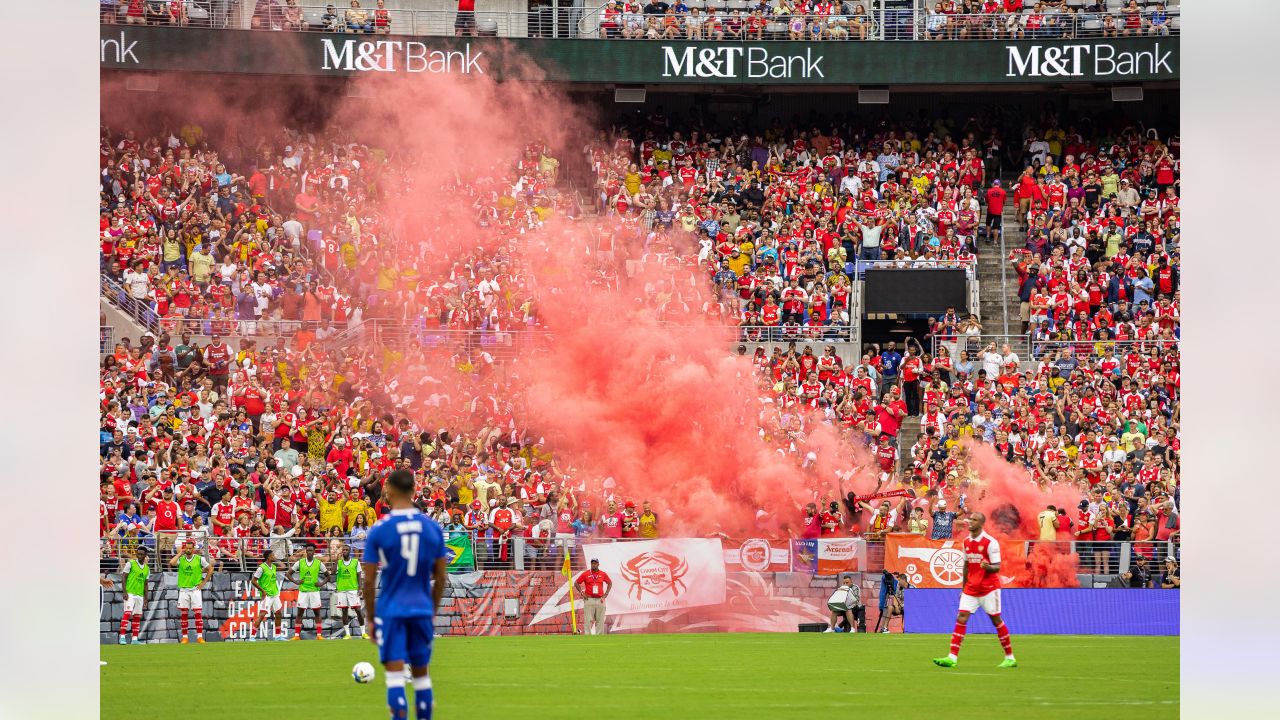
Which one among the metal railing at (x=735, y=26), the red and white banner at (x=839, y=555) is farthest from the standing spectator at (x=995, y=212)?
the red and white banner at (x=839, y=555)

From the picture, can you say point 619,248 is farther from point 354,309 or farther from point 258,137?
point 258,137

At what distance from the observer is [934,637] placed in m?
19.8

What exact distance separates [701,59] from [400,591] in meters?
23.5

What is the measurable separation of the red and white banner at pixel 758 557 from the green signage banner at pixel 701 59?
12541 millimetres

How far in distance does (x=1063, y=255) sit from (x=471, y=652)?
16.3 meters

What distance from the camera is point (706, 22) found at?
1224 inches

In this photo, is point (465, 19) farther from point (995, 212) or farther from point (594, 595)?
point (594, 595)

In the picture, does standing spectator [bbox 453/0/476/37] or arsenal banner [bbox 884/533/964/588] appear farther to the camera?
standing spectator [bbox 453/0/476/37]

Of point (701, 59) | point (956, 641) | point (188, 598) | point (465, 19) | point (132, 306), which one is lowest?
point (188, 598)

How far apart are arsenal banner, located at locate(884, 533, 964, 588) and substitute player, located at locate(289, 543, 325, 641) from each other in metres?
8.01

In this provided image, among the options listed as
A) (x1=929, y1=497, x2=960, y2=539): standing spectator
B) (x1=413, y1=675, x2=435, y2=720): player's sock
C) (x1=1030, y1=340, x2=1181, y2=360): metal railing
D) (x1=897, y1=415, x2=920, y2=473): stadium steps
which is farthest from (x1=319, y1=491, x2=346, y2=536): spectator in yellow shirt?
(x1=413, y1=675, x2=435, y2=720): player's sock

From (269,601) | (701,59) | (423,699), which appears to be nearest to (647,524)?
(269,601)

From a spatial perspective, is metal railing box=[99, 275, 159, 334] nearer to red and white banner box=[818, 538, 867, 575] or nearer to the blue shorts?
red and white banner box=[818, 538, 867, 575]

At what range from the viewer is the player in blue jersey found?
8.36 meters
